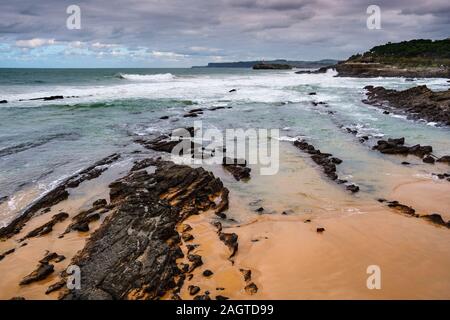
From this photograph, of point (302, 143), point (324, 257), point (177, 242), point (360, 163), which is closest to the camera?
point (324, 257)

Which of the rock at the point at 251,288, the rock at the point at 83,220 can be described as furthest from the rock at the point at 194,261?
the rock at the point at 83,220

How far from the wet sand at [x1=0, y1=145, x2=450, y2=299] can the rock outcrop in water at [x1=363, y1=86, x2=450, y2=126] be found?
46.7 feet

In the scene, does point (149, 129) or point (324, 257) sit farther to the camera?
point (149, 129)

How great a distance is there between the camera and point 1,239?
30.6 ft

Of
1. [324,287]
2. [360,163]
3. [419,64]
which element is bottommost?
[324,287]

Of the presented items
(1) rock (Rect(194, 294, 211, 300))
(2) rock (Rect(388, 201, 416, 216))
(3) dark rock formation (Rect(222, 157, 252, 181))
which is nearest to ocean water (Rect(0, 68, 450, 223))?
(2) rock (Rect(388, 201, 416, 216))

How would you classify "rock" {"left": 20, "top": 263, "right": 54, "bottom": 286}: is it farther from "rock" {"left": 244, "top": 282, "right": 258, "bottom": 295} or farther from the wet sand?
"rock" {"left": 244, "top": 282, "right": 258, "bottom": 295}

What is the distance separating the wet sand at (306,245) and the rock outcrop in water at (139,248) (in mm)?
465

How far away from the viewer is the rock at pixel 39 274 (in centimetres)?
739

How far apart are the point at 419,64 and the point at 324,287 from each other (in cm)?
8530

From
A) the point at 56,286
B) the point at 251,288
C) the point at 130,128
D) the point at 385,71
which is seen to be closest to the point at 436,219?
the point at 251,288

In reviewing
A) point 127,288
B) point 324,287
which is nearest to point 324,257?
point 324,287
